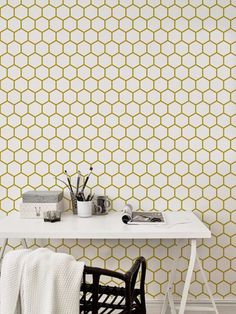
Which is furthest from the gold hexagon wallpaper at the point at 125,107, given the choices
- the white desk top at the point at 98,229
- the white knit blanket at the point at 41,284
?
the white knit blanket at the point at 41,284

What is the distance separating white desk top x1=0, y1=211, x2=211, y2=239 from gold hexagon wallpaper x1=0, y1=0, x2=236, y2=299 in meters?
0.35

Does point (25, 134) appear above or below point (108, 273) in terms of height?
above

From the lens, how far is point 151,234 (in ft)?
7.83

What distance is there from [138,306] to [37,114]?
149cm

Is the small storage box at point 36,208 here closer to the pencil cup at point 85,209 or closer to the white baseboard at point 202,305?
the pencil cup at point 85,209

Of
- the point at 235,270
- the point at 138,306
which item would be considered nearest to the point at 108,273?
the point at 138,306

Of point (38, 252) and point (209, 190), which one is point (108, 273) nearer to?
point (38, 252)

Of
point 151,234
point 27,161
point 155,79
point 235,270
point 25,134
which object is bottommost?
point 235,270

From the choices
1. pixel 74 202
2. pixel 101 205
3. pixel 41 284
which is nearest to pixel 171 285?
pixel 101 205

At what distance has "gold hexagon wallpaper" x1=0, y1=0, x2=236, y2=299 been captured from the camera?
2930 mm

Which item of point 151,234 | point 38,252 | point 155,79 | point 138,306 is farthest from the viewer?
point 155,79

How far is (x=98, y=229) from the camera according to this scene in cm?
243

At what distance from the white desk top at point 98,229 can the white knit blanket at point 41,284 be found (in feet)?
2.42

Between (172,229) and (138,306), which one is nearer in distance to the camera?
(138,306)
